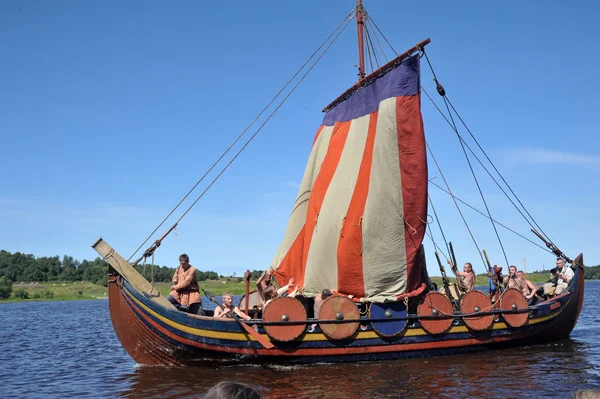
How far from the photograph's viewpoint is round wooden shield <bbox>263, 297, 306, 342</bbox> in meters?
13.9

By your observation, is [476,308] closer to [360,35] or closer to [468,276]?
[468,276]

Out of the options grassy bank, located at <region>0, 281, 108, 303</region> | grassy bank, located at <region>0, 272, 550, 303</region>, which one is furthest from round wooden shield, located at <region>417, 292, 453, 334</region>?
grassy bank, located at <region>0, 281, 108, 303</region>

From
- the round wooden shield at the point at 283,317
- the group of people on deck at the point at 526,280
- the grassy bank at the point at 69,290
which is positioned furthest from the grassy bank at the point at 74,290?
the round wooden shield at the point at 283,317

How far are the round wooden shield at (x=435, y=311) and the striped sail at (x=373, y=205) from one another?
0.69 metres

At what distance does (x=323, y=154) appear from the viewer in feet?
65.3

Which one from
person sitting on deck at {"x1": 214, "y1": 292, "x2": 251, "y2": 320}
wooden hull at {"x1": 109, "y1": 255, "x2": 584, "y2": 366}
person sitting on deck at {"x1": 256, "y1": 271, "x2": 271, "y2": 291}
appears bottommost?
wooden hull at {"x1": 109, "y1": 255, "x2": 584, "y2": 366}

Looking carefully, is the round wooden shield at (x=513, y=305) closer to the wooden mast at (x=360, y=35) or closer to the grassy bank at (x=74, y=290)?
the wooden mast at (x=360, y=35)

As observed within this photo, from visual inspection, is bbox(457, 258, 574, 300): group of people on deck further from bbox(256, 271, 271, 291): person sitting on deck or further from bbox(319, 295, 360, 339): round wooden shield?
bbox(256, 271, 271, 291): person sitting on deck

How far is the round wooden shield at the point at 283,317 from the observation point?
548 inches

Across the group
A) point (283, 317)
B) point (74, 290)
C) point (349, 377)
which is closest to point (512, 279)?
point (349, 377)

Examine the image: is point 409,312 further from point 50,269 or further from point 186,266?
point 50,269

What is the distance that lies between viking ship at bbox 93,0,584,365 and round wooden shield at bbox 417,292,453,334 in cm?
3

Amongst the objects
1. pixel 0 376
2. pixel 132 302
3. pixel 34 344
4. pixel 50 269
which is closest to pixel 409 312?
pixel 132 302

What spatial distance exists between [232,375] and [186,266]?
3364 millimetres
